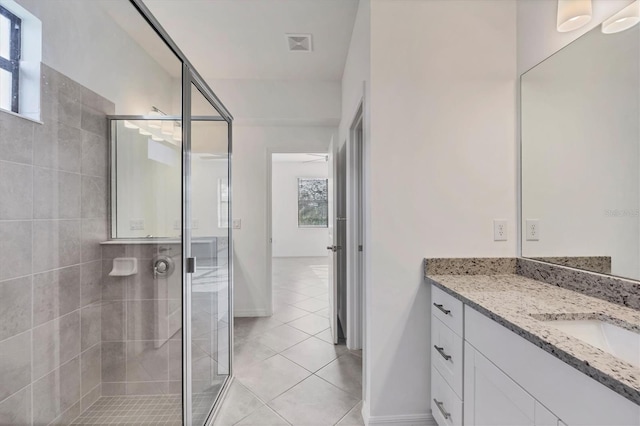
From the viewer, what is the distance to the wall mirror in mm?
1073

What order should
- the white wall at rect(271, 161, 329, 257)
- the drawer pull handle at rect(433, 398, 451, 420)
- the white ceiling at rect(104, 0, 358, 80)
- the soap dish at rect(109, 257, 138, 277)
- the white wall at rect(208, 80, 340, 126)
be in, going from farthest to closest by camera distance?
the white wall at rect(271, 161, 329, 257) < the white wall at rect(208, 80, 340, 126) < the white ceiling at rect(104, 0, 358, 80) < the soap dish at rect(109, 257, 138, 277) < the drawer pull handle at rect(433, 398, 451, 420)

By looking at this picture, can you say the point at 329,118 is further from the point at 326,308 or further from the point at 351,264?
the point at 326,308

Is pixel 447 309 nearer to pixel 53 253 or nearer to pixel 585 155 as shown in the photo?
pixel 585 155

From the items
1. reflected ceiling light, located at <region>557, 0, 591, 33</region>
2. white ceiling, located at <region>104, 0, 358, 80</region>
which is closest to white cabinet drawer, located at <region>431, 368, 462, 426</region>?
reflected ceiling light, located at <region>557, 0, 591, 33</region>

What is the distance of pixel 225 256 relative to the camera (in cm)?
207

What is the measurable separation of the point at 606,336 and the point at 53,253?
7.55ft

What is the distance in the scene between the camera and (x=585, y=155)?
4.18 ft

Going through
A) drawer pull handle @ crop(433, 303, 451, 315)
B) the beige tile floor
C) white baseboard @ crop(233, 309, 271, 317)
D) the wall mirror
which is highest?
the wall mirror

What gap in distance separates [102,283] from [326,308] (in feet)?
8.35

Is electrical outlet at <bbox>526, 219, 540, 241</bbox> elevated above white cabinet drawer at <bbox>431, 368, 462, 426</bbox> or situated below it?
above

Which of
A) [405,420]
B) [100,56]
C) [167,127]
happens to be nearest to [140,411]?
[405,420]

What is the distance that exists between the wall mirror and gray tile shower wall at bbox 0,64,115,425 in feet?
7.76

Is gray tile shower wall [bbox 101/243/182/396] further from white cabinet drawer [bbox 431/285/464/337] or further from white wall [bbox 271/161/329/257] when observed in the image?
white wall [bbox 271/161/329/257]

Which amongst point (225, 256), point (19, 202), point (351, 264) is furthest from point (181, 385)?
point (351, 264)
